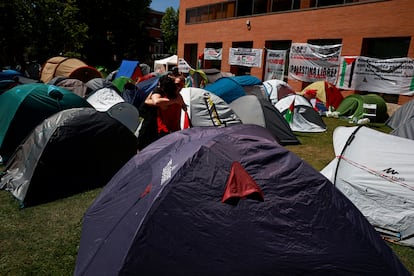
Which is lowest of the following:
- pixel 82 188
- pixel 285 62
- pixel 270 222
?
pixel 82 188

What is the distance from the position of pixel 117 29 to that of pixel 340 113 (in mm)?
31366

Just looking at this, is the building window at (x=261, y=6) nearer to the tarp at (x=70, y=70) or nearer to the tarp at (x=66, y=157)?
the tarp at (x=70, y=70)

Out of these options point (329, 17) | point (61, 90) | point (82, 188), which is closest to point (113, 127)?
point (82, 188)

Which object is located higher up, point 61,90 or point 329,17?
point 329,17

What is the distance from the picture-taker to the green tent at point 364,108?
1224cm

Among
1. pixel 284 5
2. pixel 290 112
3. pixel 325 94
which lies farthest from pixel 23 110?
pixel 284 5

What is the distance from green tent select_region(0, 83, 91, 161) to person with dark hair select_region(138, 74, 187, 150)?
2.31 meters

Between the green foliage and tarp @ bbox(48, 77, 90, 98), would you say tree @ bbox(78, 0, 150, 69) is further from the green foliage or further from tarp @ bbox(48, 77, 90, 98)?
tarp @ bbox(48, 77, 90, 98)

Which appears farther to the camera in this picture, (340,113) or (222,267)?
(340,113)

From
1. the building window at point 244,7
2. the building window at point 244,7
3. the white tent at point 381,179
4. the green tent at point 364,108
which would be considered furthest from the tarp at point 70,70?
the white tent at point 381,179

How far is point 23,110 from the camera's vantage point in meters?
5.75

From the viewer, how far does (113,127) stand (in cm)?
511

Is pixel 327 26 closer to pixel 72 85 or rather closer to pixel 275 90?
pixel 275 90

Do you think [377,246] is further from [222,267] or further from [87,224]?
[87,224]
